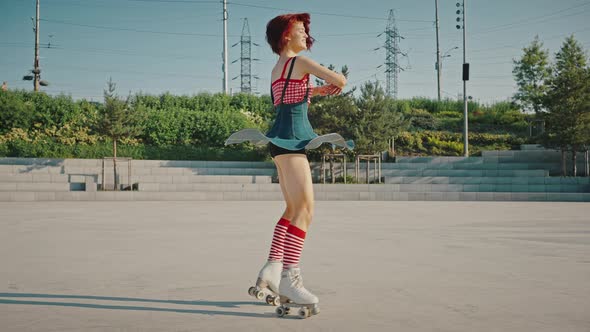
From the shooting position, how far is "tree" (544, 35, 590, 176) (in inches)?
778

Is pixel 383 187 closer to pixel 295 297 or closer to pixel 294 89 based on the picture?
pixel 294 89

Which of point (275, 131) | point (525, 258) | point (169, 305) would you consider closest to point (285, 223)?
point (275, 131)

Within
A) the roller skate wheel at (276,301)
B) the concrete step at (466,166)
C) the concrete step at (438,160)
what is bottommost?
the roller skate wheel at (276,301)

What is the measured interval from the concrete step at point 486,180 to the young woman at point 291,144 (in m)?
16.9

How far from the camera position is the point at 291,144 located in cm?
390

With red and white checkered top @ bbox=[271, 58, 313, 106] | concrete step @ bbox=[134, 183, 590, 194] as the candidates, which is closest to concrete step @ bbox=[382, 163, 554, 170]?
concrete step @ bbox=[134, 183, 590, 194]

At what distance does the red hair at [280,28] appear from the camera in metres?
4.27

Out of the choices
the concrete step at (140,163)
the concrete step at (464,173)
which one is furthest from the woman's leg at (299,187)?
the concrete step at (464,173)

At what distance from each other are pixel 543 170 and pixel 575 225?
11548 mm

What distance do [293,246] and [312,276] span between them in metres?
1.31

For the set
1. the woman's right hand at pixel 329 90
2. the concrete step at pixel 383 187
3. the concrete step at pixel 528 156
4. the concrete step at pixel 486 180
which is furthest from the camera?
the concrete step at pixel 528 156

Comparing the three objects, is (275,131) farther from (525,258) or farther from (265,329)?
(525,258)

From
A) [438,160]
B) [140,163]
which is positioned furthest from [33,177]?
[438,160]

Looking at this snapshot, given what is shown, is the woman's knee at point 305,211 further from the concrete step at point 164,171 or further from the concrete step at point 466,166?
the concrete step at point 466,166
